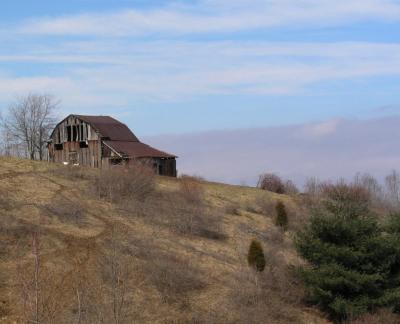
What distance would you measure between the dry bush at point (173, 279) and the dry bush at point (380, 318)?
518cm

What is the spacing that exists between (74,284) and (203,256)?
634 centimetres

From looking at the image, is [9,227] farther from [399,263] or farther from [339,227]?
[399,263]

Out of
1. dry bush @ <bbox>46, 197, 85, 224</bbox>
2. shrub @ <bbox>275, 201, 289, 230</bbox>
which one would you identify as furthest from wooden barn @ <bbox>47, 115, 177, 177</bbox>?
dry bush @ <bbox>46, 197, 85, 224</bbox>

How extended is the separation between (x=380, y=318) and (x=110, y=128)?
3247cm

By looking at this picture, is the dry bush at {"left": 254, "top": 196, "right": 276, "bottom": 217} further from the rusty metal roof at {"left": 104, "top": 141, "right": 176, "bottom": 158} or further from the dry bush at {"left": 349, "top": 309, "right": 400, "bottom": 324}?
the dry bush at {"left": 349, "top": 309, "right": 400, "bottom": 324}

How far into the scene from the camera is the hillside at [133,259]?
56.7 ft

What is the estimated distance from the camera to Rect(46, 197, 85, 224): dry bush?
23625mm

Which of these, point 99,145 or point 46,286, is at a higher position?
point 99,145

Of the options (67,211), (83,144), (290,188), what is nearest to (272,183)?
(290,188)

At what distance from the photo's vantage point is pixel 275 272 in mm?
21750

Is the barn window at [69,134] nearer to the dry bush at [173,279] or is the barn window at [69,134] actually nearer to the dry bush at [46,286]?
the dry bush at [173,279]

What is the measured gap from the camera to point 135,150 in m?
45.3

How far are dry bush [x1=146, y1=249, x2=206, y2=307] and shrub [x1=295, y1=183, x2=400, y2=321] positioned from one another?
3851mm

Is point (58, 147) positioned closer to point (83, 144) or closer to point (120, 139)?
point (83, 144)
